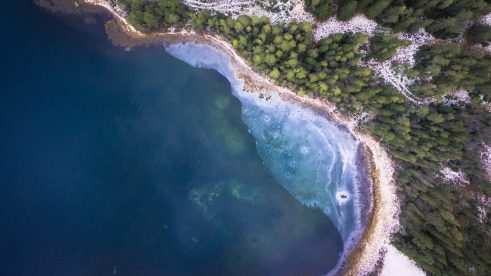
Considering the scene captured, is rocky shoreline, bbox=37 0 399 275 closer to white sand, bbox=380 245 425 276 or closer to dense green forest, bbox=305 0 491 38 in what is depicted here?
white sand, bbox=380 245 425 276

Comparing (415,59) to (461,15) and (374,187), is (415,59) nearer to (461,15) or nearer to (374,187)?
(461,15)

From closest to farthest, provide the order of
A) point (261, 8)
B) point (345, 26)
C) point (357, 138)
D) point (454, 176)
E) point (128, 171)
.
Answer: point (345, 26) → point (454, 176) → point (261, 8) → point (128, 171) → point (357, 138)

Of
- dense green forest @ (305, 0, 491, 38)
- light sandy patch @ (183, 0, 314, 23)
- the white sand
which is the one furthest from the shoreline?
dense green forest @ (305, 0, 491, 38)

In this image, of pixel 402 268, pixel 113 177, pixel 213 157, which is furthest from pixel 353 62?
pixel 113 177

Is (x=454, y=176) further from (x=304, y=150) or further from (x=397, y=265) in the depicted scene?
(x=304, y=150)

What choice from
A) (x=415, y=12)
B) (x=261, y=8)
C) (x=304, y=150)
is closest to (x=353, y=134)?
(x=304, y=150)
